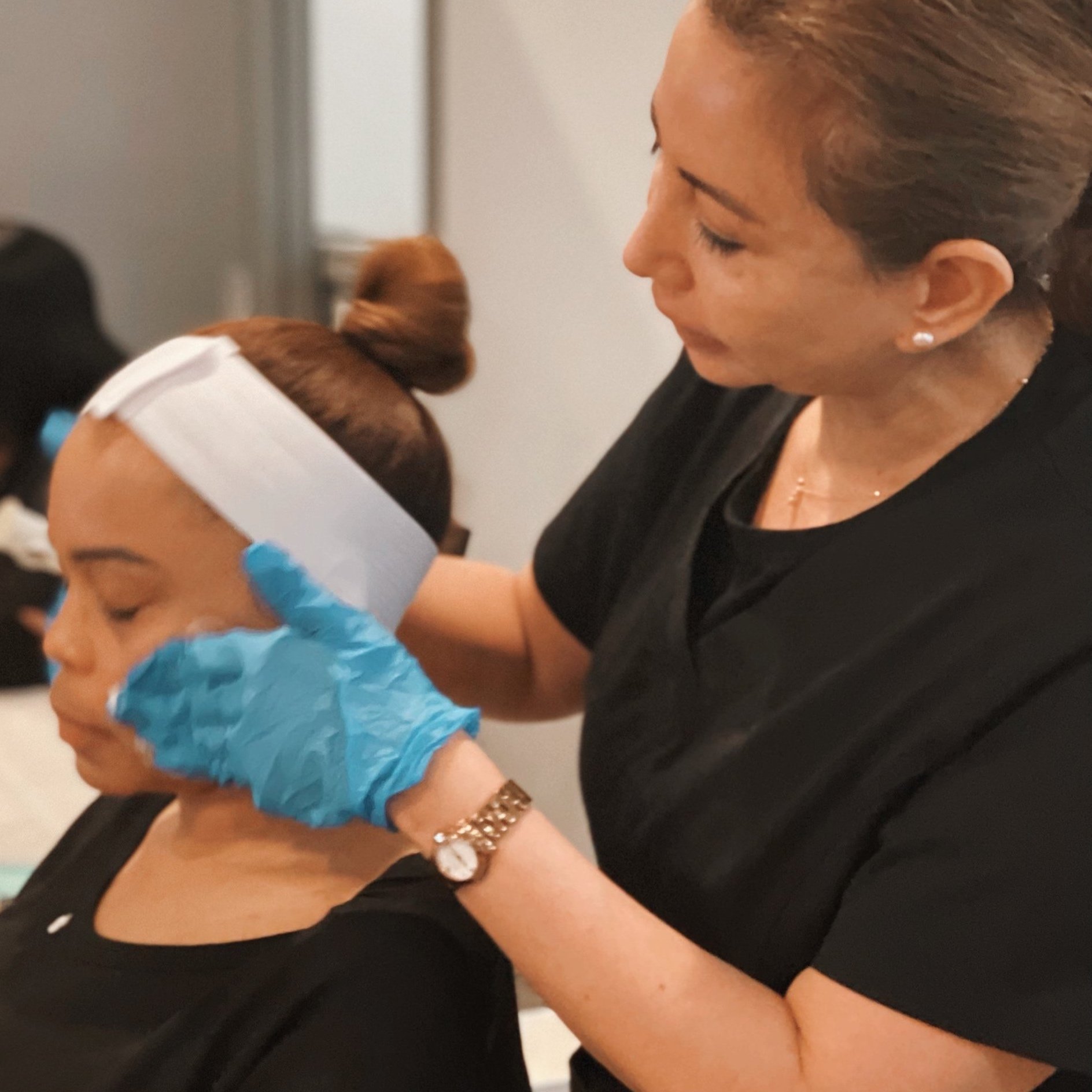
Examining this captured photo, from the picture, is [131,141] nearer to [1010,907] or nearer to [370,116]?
[370,116]

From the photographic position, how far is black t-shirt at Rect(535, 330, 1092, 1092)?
648mm

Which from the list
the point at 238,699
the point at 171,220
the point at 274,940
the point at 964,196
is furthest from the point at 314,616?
the point at 171,220

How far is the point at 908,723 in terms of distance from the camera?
2.34ft

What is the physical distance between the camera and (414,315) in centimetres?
84

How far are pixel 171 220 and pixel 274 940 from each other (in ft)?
8.19

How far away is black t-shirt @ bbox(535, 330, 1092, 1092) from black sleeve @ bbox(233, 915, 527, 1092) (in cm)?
13

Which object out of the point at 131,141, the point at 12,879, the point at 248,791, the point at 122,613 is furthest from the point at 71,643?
the point at 131,141

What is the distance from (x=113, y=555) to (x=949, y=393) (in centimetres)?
56

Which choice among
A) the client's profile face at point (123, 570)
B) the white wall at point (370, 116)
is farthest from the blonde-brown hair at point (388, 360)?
the white wall at point (370, 116)

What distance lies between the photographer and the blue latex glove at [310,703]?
0.73 metres

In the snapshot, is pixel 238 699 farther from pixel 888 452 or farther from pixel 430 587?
pixel 888 452

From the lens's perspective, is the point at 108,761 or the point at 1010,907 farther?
the point at 108,761

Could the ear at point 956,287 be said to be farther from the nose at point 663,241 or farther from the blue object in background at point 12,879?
the blue object in background at point 12,879

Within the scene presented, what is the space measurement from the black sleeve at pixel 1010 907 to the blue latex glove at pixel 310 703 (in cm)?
29
